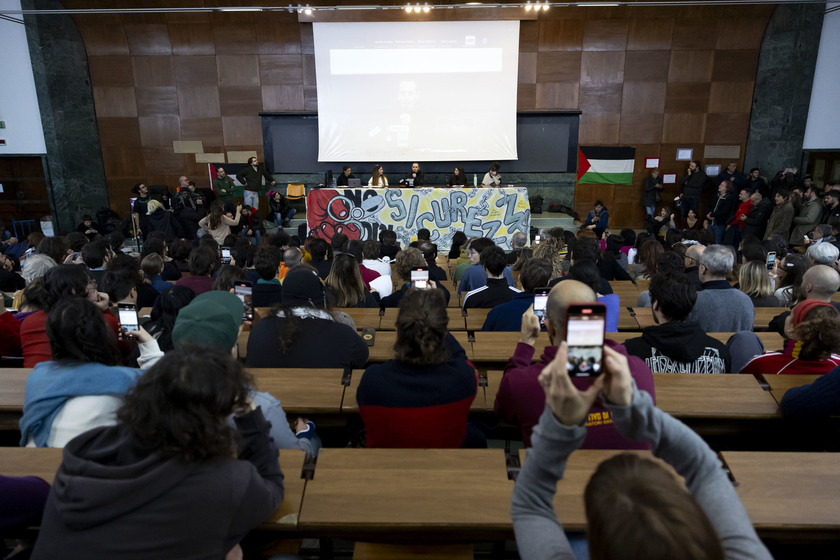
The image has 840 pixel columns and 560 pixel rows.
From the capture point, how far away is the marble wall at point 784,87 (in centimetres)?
959

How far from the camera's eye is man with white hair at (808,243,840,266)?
4171 mm

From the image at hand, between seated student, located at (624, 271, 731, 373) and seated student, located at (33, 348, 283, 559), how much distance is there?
1.94 m

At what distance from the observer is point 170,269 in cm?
499

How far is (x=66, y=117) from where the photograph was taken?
9961mm

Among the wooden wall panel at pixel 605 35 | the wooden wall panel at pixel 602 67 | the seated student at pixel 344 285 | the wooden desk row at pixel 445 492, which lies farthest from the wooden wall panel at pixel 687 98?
the wooden desk row at pixel 445 492

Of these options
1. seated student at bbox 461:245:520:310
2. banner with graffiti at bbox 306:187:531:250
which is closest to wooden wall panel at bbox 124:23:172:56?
banner with graffiti at bbox 306:187:531:250

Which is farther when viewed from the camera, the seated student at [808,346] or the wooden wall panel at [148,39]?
the wooden wall panel at [148,39]

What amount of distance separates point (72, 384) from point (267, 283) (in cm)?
213

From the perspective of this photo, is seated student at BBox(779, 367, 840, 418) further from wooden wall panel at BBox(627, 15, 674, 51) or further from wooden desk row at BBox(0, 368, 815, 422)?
wooden wall panel at BBox(627, 15, 674, 51)

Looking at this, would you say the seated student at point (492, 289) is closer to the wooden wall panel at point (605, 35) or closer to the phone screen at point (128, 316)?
the phone screen at point (128, 316)

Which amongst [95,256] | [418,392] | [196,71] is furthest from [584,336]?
[196,71]

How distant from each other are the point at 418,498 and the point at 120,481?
78cm

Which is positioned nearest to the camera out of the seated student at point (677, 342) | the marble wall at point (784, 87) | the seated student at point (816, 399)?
the seated student at point (816, 399)

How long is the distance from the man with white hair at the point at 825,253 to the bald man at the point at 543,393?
338 cm
